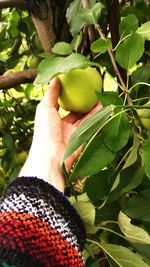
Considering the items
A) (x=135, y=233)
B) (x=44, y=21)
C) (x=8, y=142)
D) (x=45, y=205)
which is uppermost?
(x=44, y=21)

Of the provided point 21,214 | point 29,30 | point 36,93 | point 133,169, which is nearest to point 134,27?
point 133,169

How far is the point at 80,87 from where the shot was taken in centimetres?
91

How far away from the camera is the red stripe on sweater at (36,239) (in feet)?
2.19

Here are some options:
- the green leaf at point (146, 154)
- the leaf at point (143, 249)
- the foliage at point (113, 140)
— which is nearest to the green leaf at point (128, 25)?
the foliage at point (113, 140)

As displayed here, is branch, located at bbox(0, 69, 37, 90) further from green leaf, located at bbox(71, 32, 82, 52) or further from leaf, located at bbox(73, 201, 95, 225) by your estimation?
leaf, located at bbox(73, 201, 95, 225)

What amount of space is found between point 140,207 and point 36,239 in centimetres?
27

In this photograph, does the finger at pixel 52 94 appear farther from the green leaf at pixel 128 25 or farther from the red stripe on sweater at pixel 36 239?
the red stripe on sweater at pixel 36 239

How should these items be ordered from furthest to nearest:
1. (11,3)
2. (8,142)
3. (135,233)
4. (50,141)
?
1. (8,142)
2. (11,3)
3. (50,141)
4. (135,233)

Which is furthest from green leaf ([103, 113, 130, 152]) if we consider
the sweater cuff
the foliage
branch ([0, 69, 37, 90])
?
branch ([0, 69, 37, 90])

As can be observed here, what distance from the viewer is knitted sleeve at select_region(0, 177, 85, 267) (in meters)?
0.66

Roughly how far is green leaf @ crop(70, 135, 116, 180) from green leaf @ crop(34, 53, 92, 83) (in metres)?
0.13

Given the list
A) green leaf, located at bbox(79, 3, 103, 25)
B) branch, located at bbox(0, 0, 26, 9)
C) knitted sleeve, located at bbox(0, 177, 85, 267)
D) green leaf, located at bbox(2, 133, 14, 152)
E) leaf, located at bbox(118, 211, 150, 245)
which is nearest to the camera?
knitted sleeve, located at bbox(0, 177, 85, 267)

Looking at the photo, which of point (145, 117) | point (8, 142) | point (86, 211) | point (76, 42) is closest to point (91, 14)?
point (76, 42)

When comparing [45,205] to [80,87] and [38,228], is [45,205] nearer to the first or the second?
[38,228]
